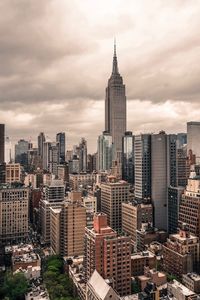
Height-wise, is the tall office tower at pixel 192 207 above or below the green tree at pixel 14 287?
above

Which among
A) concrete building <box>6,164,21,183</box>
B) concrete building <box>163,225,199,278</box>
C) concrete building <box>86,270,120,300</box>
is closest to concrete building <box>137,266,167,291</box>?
concrete building <box>163,225,199,278</box>

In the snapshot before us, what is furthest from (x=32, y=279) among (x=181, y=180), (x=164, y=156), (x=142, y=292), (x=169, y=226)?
(x=181, y=180)

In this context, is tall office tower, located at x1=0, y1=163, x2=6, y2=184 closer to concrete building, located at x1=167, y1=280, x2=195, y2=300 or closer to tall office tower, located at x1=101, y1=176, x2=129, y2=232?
tall office tower, located at x1=101, y1=176, x2=129, y2=232

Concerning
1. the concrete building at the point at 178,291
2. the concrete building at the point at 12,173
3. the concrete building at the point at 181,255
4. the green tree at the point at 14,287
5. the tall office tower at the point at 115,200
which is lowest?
the green tree at the point at 14,287

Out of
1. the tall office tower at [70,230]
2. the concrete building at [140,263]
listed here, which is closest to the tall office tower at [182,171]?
the tall office tower at [70,230]

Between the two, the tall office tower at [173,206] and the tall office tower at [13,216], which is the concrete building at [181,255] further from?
the tall office tower at [13,216]

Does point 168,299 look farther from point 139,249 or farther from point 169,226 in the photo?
point 169,226

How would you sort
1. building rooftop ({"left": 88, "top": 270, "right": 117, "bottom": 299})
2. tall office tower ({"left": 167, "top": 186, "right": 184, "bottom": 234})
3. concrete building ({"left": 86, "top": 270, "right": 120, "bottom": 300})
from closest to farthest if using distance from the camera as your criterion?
concrete building ({"left": 86, "top": 270, "right": 120, "bottom": 300}) < building rooftop ({"left": 88, "top": 270, "right": 117, "bottom": 299}) < tall office tower ({"left": 167, "top": 186, "right": 184, "bottom": 234})
